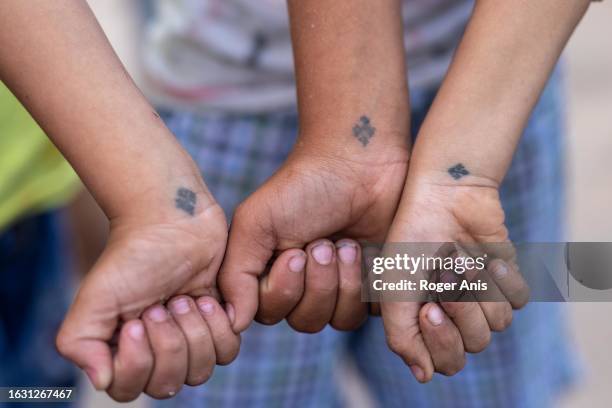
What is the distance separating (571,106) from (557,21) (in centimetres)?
229

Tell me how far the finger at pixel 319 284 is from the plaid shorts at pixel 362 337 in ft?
1.02

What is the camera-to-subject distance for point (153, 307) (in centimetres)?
107

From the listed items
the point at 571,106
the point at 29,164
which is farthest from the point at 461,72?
the point at 571,106

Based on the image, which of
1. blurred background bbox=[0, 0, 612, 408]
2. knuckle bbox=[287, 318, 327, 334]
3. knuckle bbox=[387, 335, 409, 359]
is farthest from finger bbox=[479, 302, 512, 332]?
blurred background bbox=[0, 0, 612, 408]

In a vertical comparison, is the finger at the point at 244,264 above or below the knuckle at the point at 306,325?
above

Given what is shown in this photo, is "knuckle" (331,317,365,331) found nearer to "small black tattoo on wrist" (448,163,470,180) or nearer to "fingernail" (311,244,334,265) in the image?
"fingernail" (311,244,334,265)

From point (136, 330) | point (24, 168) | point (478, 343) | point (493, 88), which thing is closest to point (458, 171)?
point (493, 88)

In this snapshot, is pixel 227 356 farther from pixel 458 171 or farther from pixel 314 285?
pixel 458 171

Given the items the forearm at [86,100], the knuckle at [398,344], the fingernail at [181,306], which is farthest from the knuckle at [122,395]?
the knuckle at [398,344]

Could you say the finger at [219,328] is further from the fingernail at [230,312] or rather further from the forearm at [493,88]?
the forearm at [493,88]

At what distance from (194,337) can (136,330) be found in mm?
71

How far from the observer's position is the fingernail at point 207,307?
109cm

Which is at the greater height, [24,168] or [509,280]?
[509,280]

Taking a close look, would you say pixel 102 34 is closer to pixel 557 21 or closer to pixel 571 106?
pixel 557 21
